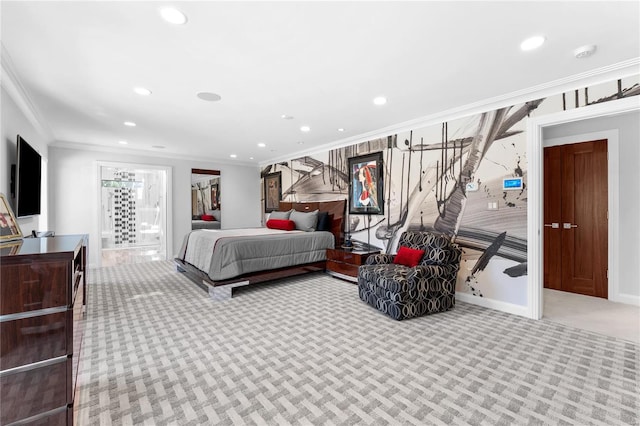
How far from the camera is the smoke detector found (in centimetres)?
224

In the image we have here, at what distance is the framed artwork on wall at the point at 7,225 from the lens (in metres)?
2.04

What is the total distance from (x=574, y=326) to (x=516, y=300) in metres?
0.52

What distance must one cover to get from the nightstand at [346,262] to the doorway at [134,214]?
398 cm

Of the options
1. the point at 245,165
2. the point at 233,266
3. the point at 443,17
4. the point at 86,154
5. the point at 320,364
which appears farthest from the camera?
the point at 245,165

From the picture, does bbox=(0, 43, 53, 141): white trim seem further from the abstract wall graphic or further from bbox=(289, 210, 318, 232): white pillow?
the abstract wall graphic

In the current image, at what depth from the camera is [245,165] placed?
7.75m

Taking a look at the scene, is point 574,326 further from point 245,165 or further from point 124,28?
point 245,165

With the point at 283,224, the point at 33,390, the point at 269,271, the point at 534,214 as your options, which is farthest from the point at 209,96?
the point at 534,214

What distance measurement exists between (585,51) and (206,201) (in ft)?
29.7

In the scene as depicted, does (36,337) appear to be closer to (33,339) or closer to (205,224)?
(33,339)

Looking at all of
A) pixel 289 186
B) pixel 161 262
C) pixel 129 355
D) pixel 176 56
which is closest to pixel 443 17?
pixel 176 56

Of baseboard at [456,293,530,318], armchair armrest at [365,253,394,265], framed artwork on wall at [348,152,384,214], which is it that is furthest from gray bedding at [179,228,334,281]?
baseboard at [456,293,530,318]

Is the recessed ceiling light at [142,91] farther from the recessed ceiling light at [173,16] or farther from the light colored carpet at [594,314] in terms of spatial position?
the light colored carpet at [594,314]

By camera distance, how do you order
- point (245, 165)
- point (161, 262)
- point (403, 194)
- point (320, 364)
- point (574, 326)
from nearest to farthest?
point (320, 364) → point (574, 326) → point (403, 194) → point (161, 262) → point (245, 165)
